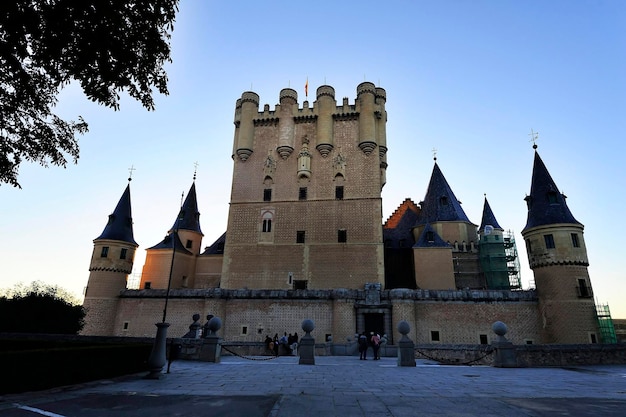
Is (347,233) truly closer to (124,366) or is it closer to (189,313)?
(189,313)

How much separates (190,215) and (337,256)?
62.7 ft

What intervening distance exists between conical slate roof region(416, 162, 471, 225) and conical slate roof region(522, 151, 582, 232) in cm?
858

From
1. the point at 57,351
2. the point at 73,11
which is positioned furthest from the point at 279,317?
the point at 73,11

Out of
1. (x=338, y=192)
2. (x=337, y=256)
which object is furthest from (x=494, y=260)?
(x=338, y=192)

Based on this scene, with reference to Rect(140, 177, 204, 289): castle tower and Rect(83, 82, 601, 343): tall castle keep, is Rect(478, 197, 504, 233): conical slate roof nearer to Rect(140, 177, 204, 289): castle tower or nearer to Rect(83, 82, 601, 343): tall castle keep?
Rect(83, 82, 601, 343): tall castle keep

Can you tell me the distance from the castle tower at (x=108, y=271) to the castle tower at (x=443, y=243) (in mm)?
25313

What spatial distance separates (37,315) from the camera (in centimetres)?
2202

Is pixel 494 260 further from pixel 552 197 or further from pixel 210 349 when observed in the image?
pixel 210 349

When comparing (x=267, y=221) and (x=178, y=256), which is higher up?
(x=267, y=221)

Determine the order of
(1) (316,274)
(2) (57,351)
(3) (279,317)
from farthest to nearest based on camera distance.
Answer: (1) (316,274) → (3) (279,317) → (2) (57,351)

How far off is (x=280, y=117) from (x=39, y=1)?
29.8m

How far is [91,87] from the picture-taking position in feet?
27.2

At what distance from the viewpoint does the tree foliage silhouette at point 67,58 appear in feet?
22.9

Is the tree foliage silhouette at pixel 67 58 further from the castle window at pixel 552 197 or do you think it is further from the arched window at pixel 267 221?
the castle window at pixel 552 197
